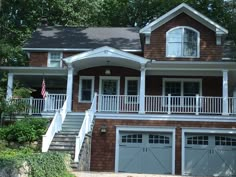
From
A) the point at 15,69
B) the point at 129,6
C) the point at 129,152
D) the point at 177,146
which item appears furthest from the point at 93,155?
the point at 129,6

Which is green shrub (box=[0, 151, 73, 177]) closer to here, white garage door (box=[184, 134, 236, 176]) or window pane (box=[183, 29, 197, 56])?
white garage door (box=[184, 134, 236, 176])

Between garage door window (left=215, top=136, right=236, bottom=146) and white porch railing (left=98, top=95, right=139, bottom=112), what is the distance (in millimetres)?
4673

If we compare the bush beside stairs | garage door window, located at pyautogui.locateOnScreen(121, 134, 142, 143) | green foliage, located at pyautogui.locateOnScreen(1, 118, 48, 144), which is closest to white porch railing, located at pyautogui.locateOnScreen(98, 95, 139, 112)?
garage door window, located at pyautogui.locateOnScreen(121, 134, 142, 143)

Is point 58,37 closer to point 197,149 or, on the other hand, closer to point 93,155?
point 93,155

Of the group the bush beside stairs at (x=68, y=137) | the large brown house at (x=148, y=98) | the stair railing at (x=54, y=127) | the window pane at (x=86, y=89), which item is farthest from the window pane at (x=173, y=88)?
the stair railing at (x=54, y=127)

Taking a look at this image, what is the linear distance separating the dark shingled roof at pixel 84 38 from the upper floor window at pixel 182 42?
2641 millimetres

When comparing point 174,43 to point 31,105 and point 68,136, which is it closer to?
point 31,105

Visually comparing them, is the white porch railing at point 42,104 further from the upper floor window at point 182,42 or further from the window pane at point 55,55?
the upper floor window at point 182,42

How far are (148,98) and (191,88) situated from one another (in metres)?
2.74

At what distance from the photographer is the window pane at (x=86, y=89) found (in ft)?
83.9

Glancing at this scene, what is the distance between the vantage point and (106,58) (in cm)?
2383

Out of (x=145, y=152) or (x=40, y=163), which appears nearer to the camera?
(x=40, y=163)

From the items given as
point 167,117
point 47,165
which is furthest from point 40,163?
point 167,117

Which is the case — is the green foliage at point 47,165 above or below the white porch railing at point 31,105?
below
